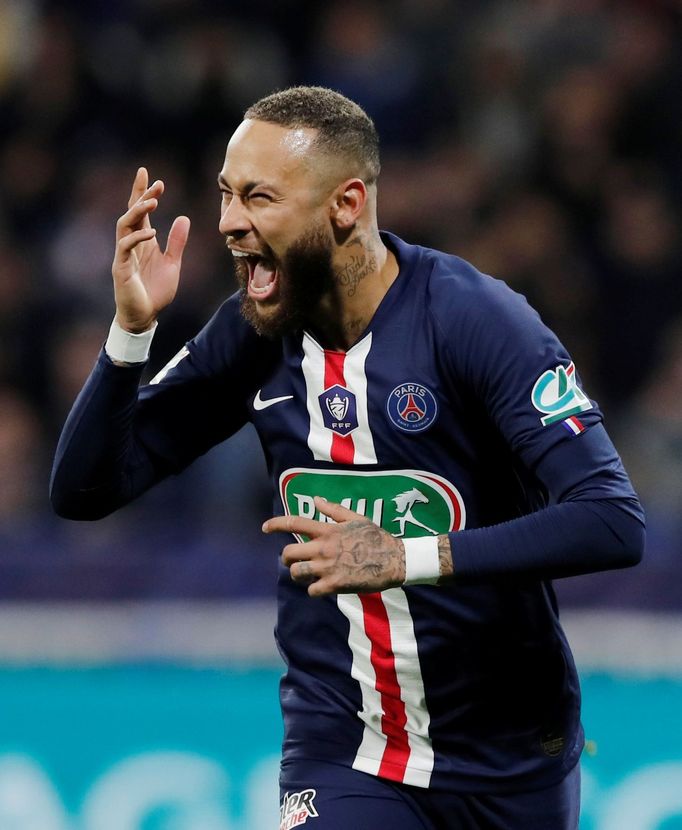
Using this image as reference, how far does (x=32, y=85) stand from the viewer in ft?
28.4

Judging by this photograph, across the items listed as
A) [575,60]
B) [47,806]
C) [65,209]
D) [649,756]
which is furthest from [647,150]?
[47,806]

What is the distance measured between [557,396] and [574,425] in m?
0.07

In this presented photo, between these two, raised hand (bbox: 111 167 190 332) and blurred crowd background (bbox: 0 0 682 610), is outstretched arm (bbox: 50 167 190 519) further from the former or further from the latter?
blurred crowd background (bbox: 0 0 682 610)

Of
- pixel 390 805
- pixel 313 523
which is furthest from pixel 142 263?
pixel 390 805

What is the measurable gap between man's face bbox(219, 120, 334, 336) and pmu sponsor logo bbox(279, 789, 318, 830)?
0.99 m

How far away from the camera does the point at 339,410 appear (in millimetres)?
3275

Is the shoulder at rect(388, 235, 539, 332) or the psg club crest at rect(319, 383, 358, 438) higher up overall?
the shoulder at rect(388, 235, 539, 332)

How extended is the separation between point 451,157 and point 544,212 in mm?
698

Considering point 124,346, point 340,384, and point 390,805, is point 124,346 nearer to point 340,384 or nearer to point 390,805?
point 340,384

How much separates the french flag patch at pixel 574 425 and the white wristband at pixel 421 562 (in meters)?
0.35

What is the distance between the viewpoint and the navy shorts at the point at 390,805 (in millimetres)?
3230

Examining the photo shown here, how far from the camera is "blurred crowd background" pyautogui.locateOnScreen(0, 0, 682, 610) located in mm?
7141

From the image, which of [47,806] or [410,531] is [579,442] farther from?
[47,806]

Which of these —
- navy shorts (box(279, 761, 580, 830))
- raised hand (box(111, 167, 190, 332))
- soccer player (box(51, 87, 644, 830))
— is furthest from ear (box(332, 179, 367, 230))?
navy shorts (box(279, 761, 580, 830))
